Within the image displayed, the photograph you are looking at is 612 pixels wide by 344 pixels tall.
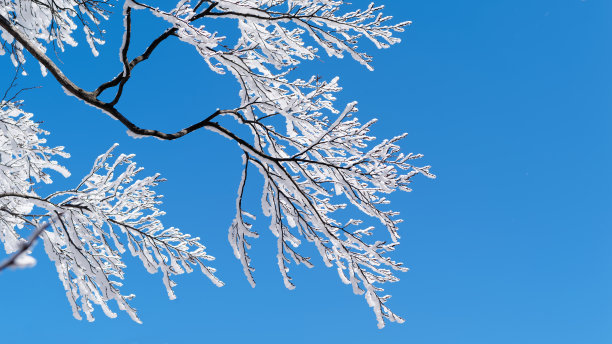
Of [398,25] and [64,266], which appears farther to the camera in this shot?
[64,266]

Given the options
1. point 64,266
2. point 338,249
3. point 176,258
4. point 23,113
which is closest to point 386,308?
point 338,249

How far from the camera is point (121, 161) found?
5.39m

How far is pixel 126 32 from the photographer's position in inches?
149

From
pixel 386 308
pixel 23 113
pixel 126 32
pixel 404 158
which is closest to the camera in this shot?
pixel 126 32

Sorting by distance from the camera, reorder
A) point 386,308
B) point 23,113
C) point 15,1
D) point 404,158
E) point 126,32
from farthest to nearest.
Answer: point 23,113, point 15,1, point 386,308, point 404,158, point 126,32

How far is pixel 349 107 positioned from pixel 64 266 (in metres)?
3.91

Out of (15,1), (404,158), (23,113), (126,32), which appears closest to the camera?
(126,32)

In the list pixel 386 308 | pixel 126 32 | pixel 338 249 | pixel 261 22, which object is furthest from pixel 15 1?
pixel 386 308

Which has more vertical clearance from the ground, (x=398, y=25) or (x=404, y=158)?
(x=398, y=25)

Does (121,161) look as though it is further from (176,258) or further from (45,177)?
(45,177)

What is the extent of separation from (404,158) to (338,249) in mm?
1125

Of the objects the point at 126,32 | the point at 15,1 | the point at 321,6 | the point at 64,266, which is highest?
the point at 15,1

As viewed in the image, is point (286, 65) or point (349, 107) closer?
point (349, 107)

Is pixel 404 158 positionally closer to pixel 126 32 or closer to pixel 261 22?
pixel 261 22
